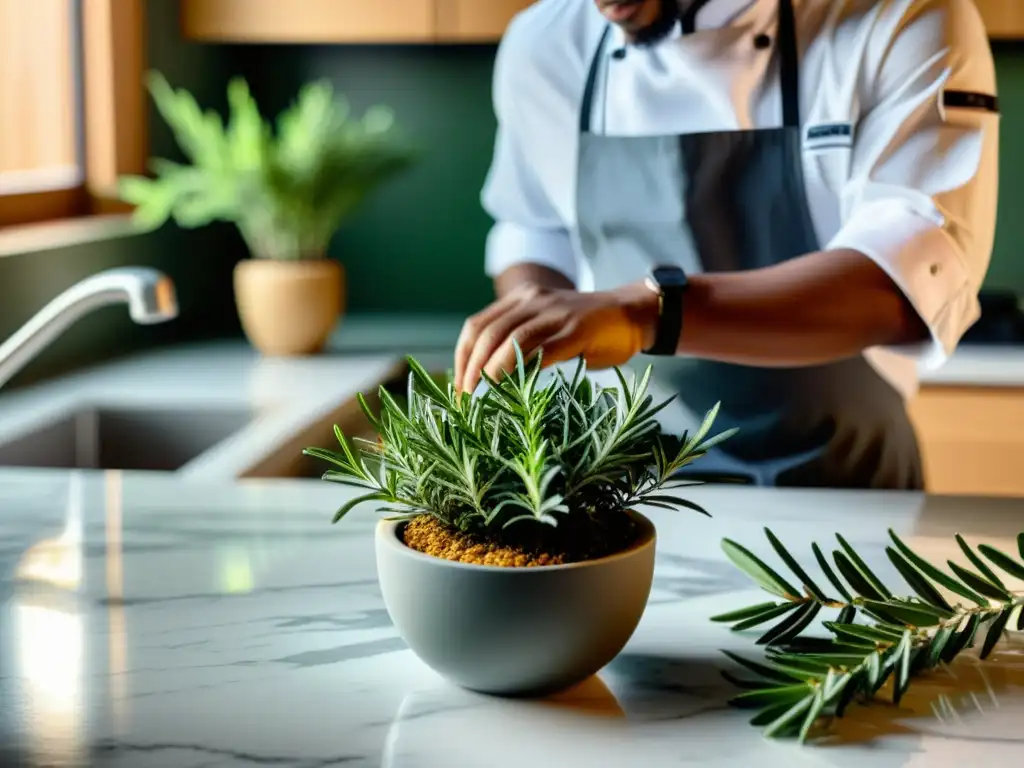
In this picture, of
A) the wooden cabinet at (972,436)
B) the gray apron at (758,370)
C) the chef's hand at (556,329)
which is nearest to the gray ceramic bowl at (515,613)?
the chef's hand at (556,329)

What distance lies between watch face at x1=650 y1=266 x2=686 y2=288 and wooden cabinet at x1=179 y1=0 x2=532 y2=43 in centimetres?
148

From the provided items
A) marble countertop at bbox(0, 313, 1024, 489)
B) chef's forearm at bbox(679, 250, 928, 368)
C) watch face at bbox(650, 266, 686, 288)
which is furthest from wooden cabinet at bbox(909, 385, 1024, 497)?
Result: watch face at bbox(650, 266, 686, 288)

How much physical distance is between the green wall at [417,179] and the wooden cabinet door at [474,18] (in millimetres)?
346

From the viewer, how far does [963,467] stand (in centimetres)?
236

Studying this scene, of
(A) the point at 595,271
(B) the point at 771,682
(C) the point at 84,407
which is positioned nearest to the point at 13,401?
(C) the point at 84,407

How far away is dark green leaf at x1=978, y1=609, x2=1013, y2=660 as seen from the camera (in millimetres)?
638

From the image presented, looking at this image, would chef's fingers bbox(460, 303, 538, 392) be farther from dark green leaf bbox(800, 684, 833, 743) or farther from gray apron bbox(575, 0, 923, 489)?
gray apron bbox(575, 0, 923, 489)

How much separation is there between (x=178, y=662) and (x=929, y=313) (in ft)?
2.72

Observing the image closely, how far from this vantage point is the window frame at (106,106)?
2.31m

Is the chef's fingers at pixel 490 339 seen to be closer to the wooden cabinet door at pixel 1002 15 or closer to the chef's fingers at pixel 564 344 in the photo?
the chef's fingers at pixel 564 344

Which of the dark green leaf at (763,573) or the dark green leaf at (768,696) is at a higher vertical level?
the dark green leaf at (763,573)

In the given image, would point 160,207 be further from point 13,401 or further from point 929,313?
point 929,313

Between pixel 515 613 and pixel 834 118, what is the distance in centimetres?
94

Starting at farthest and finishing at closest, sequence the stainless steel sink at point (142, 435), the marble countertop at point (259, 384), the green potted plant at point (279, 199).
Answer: the green potted plant at point (279, 199)
the stainless steel sink at point (142, 435)
the marble countertop at point (259, 384)
